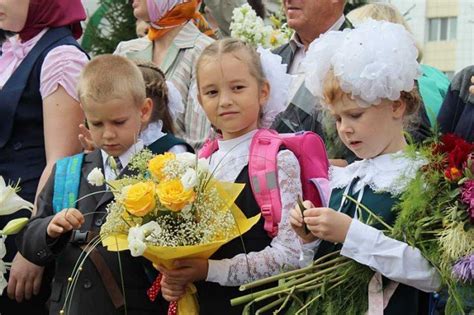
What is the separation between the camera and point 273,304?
13.5ft

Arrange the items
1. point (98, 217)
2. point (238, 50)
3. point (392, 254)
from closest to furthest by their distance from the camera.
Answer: point (392, 254) → point (238, 50) → point (98, 217)

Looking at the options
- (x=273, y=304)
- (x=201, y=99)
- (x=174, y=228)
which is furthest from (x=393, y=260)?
(x=201, y=99)

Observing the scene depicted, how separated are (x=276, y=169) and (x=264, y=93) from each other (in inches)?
15.7

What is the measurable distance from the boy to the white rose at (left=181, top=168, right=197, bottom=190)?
53 centimetres

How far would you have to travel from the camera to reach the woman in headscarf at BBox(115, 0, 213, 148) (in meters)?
5.63

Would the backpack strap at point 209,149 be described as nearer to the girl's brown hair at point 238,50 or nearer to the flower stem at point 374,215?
the girl's brown hair at point 238,50

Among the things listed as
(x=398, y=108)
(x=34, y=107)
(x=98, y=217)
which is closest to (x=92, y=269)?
(x=98, y=217)

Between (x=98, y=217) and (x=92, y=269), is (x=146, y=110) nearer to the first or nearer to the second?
(x=98, y=217)

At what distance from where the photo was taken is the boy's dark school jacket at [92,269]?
454 cm

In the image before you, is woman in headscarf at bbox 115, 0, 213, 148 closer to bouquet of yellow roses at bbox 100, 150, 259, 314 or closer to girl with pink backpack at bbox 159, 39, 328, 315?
girl with pink backpack at bbox 159, 39, 328, 315

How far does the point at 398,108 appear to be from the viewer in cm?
416

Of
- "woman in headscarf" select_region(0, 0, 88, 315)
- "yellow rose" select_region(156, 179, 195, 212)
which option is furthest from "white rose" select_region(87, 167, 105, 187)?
"woman in headscarf" select_region(0, 0, 88, 315)

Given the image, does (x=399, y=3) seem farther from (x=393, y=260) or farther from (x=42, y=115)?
(x=393, y=260)

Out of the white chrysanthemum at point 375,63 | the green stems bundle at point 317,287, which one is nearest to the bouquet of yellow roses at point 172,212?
the green stems bundle at point 317,287
